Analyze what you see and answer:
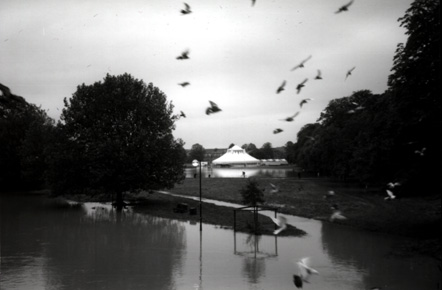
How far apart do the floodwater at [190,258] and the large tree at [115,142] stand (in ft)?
29.3

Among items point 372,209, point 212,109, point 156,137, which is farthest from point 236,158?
point 212,109

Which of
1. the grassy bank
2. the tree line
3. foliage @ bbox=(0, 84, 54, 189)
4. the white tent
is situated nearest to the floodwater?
the grassy bank

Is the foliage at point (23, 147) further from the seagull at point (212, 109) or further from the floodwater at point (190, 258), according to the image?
the seagull at point (212, 109)

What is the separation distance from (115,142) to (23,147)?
27279 millimetres

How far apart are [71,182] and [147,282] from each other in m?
27.8

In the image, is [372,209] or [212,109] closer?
[212,109]

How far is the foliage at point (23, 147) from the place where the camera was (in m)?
60.5

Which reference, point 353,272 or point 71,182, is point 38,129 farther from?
point 353,272

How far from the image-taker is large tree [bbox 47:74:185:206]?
4112 centimetres

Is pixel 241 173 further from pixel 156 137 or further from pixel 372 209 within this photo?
pixel 372 209

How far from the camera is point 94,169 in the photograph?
135ft

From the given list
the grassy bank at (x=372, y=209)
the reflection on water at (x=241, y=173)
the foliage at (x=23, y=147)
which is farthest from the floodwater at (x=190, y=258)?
the reflection on water at (x=241, y=173)

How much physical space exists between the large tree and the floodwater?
893 centimetres

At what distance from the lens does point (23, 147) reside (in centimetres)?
6194
